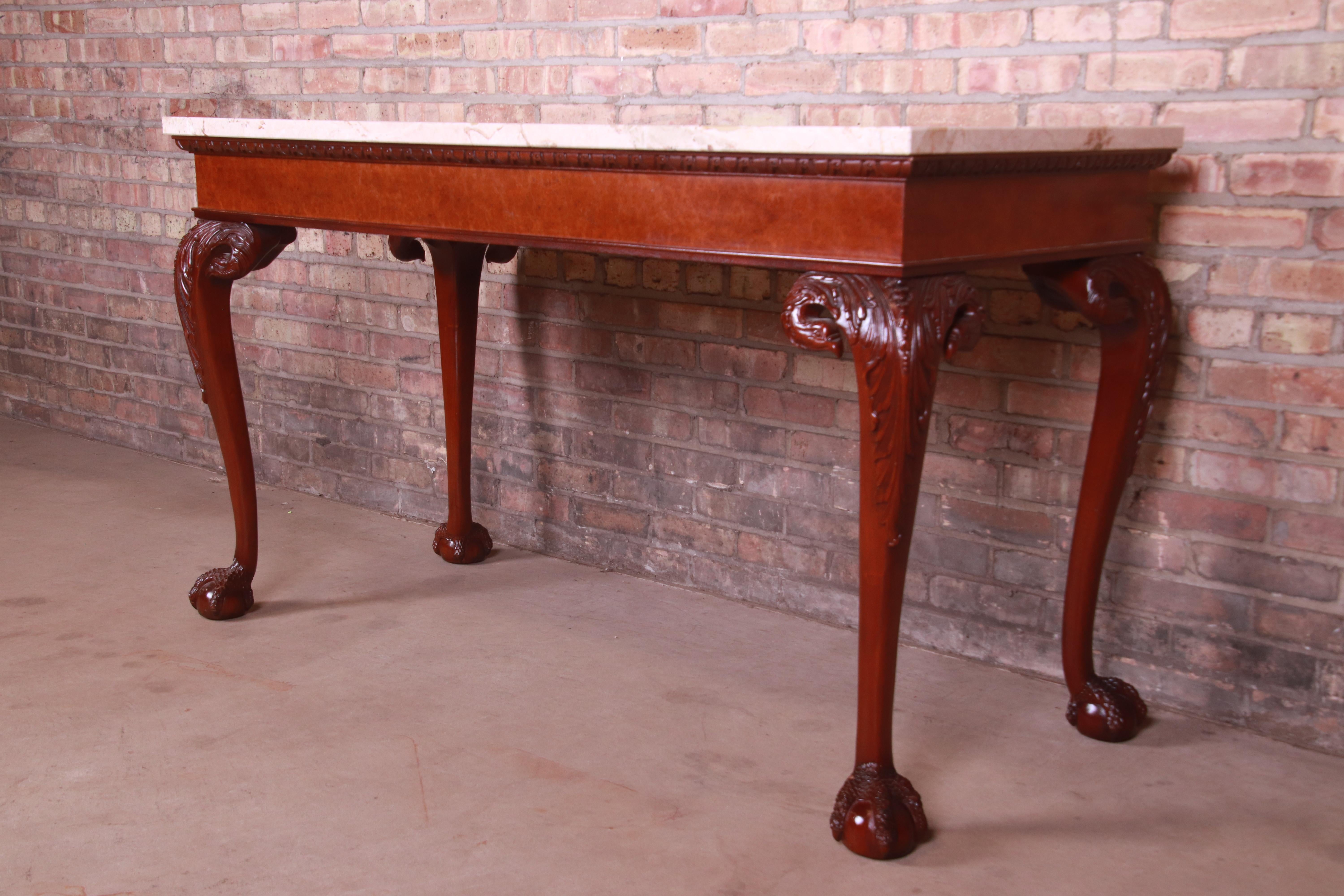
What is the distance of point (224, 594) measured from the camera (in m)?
2.47

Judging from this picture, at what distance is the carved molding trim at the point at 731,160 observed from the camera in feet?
4.83

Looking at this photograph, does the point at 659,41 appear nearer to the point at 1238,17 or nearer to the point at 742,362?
the point at 742,362

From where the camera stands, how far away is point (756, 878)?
1582 mm

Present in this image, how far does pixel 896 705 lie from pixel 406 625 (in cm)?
96

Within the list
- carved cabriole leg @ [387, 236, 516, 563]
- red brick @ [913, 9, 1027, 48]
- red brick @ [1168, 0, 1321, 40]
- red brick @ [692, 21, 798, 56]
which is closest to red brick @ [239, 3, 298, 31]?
carved cabriole leg @ [387, 236, 516, 563]

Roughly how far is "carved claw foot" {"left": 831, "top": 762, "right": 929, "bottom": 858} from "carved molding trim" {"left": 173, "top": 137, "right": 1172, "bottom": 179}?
0.77 meters

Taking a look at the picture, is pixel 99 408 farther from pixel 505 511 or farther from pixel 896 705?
pixel 896 705

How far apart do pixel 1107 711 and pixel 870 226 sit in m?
0.93

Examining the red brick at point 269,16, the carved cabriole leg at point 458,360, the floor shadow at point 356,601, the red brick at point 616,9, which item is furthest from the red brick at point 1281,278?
the red brick at point 269,16

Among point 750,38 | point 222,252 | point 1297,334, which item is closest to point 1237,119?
point 1297,334

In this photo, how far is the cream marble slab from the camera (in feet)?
4.71

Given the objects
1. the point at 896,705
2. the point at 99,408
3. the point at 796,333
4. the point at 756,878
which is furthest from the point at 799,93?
the point at 99,408

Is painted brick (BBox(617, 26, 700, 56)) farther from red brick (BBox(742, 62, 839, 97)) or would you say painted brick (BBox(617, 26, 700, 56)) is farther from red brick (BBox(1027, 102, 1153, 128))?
red brick (BBox(1027, 102, 1153, 128))

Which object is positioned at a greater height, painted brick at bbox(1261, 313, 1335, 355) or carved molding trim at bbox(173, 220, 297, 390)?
carved molding trim at bbox(173, 220, 297, 390)
